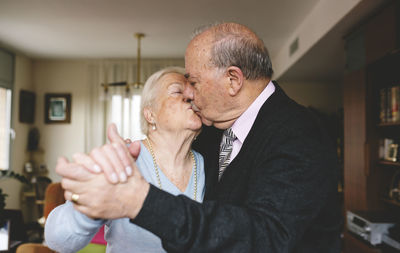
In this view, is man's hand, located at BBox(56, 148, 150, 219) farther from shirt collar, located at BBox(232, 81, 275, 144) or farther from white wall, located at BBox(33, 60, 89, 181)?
white wall, located at BBox(33, 60, 89, 181)

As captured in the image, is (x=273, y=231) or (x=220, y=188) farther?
(x=220, y=188)

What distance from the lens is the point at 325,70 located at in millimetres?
5469

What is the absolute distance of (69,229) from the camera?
3.10 feet

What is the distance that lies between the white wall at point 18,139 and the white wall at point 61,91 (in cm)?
28

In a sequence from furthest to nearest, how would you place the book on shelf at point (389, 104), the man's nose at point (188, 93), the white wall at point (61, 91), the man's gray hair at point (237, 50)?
the white wall at point (61, 91)
the book on shelf at point (389, 104)
the man's nose at point (188, 93)
the man's gray hair at point (237, 50)

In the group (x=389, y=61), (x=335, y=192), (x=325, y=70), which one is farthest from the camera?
(x=325, y=70)

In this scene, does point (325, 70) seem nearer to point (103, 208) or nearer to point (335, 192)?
point (335, 192)

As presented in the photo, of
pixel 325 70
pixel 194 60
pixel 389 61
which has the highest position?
pixel 325 70

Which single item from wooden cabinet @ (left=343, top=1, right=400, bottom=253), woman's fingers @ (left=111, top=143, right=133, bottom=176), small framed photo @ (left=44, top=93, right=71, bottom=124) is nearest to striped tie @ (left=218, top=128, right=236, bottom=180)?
woman's fingers @ (left=111, top=143, right=133, bottom=176)

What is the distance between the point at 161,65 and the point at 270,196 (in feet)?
20.5

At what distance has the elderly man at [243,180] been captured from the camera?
0.65 m

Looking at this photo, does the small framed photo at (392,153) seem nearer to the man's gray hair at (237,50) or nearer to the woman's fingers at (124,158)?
the man's gray hair at (237,50)

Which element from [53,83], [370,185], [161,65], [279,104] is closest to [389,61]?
[370,185]

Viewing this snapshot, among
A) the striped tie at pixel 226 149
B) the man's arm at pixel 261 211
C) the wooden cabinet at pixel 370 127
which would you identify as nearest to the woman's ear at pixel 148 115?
the striped tie at pixel 226 149
